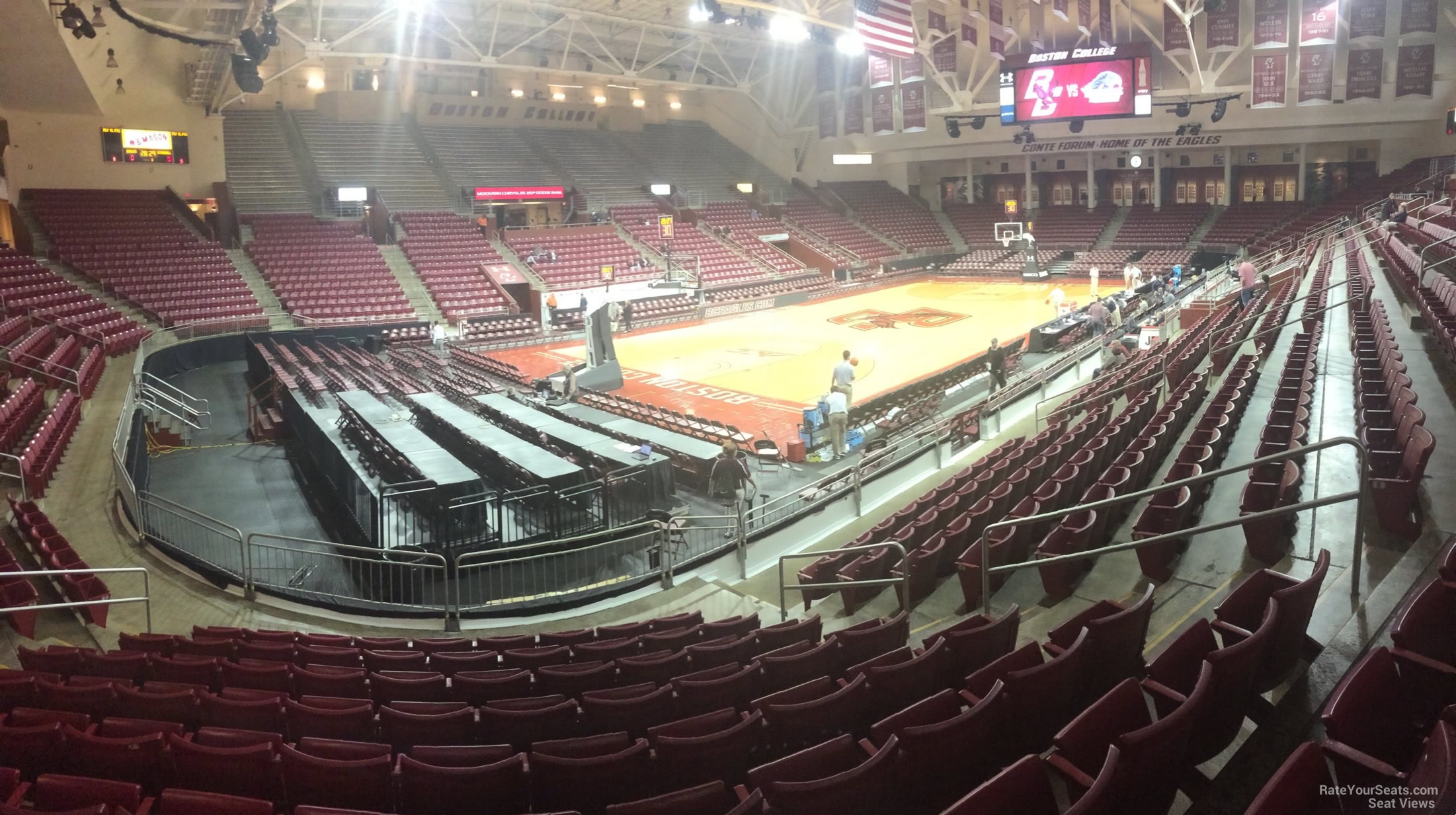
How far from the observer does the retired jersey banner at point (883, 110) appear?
1489 inches

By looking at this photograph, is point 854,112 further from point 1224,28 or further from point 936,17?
point 1224,28

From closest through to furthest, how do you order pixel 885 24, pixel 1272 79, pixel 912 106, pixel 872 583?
pixel 872 583, pixel 885 24, pixel 1272 79, pixel 912 106

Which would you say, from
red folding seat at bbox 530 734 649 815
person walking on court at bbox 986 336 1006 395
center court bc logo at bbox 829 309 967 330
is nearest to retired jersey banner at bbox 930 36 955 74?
center court bc logo at bbox 829 309 967 330

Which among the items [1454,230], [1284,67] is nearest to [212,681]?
[1454,230]

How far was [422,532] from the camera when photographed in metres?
10.3

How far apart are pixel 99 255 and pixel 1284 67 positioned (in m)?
36.9

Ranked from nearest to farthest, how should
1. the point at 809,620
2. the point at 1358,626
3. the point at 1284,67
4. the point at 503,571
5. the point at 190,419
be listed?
the point at 1358,626
the point at 809,620
the point at 503,571
the point at 190,419
the point at 1284,67

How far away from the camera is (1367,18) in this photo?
91.7ft

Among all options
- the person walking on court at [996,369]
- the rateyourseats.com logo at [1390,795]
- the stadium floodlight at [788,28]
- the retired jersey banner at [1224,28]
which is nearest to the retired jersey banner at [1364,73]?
the retired jersey banner at [1224,28]

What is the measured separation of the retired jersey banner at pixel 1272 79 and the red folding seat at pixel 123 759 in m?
34.6

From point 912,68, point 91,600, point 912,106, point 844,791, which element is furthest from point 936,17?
point 844,791

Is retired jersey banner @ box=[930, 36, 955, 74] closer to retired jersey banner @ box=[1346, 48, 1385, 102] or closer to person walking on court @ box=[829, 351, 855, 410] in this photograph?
retired jersey banner @ box=[1346, 48, 1385, 102]

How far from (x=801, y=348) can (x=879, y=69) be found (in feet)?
48.0

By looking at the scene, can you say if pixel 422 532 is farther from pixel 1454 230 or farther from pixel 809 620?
pixel 1454 230
